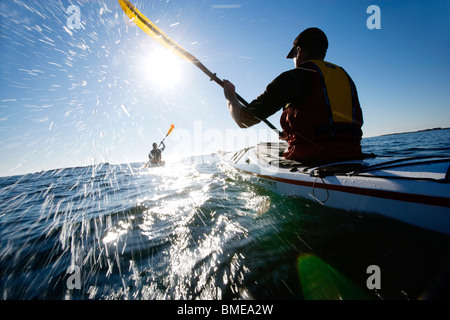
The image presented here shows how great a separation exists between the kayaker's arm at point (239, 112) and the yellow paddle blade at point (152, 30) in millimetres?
1675

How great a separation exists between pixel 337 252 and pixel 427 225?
0.80m

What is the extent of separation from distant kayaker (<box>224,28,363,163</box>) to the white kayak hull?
330mm

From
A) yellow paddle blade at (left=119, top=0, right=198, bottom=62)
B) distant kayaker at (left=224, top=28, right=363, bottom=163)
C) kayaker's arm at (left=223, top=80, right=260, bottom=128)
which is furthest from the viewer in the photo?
yellow paddle blade at (left=119, top=0, right=198, bottom=62)

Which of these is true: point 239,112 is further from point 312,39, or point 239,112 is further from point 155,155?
point 155,155

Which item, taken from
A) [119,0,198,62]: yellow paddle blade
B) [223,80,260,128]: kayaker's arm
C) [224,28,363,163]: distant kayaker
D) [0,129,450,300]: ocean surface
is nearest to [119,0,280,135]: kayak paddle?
[119,0,198,62]: yellow paddle blade

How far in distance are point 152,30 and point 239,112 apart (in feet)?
10.1

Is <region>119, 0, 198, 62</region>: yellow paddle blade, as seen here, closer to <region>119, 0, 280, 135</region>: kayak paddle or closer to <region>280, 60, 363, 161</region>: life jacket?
<region>119, 0, 280, 135</region>: kayak paddle

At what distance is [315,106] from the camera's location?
2.38 metres

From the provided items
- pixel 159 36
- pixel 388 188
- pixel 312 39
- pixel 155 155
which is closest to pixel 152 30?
pixel 159 36

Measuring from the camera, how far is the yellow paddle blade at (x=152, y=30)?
145 inches

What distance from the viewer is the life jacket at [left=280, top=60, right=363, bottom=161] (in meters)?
2.36

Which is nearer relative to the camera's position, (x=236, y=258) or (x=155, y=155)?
(x=236, y=258)

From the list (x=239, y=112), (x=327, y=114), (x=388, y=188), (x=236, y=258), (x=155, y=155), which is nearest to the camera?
(x=388, y=188)
